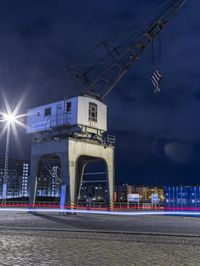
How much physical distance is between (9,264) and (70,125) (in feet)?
123

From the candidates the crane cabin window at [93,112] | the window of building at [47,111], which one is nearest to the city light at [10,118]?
the window of building at [47,111]

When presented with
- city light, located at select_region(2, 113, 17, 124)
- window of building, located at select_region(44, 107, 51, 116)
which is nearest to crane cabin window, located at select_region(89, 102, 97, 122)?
window of building, located at select_region(44, 107, 51, 116)

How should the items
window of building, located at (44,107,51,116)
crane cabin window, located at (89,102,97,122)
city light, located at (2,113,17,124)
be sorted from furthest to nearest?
city light, located at (2,113,17,124) < window of building, located at (44,107,51,116) < crane cabin window, located at (89,102,97,122)

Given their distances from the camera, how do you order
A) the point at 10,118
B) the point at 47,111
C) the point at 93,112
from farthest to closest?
1. the point at 10,118
2. the point at 47,111
3. the point at 93,112

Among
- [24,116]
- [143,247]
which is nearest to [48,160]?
[24,116]

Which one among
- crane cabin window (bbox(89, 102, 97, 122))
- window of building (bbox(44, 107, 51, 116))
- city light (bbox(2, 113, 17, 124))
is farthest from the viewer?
city light (bbox(2, 113, 17, 124))

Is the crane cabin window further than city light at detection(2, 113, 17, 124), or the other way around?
city light at detection(2, 113, 17, 124)

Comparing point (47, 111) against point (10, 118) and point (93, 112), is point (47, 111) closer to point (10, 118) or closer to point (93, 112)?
point (93, 112)

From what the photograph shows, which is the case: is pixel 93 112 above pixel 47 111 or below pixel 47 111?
below

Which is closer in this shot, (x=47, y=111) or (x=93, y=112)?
(x=93, y=112)

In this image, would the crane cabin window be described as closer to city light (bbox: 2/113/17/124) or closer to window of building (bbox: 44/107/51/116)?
window of building (bbox: 44/107/51/116)

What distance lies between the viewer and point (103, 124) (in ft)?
167

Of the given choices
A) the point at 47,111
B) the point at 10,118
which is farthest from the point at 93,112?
the point at 10,118

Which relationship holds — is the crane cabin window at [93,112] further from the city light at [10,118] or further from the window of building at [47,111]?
the city light at [10,118]
